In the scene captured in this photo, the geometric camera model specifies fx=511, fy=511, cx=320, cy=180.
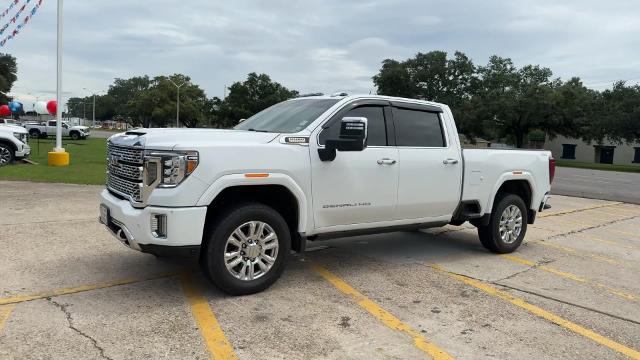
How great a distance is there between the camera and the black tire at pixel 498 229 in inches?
257

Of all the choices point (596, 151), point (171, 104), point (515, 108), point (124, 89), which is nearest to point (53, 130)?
point (171, 104)

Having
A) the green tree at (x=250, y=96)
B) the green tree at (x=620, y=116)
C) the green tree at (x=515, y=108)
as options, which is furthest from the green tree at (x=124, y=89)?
the green tree at (x=620, y=116)

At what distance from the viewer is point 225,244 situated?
170 inches

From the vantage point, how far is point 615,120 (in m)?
41.3

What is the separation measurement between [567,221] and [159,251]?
8312 mm

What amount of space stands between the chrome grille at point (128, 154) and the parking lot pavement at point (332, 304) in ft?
3.96

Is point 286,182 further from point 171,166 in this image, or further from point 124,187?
point 124,187

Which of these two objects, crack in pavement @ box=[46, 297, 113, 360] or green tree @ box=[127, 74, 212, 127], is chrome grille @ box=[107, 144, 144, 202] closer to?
crack in pavement @ box=[46, 297, 113, 360]

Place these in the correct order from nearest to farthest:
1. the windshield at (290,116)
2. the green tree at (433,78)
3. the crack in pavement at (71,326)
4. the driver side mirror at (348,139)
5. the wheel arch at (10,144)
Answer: the crack in pavement at (71,326)
the driver side mirror at (348,139)
the windshield at (290,116)
the wheel arch at (10,144)
the green tree at (433,78)

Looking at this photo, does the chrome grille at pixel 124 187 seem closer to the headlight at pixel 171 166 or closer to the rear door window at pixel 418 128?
the headlight at pixel 171 166

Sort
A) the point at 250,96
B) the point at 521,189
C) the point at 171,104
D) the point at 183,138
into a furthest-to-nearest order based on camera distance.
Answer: the point at 171,104
the point at 250,96
the point at 521,189
the point at 183,138

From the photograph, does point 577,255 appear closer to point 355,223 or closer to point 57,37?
point 355,223

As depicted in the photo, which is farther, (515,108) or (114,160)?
(515,108)

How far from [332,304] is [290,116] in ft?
6.64
